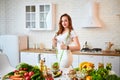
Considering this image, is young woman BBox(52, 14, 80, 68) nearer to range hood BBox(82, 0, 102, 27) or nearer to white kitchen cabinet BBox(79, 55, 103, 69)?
white kitchen cabinet BBox(79, 55, 103, 69)

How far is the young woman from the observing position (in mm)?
2488

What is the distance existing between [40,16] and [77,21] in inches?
Answer: 38.9

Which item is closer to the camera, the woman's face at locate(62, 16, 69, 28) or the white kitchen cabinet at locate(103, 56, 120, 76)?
the woman's face at locate(62, 16, 69, 28)

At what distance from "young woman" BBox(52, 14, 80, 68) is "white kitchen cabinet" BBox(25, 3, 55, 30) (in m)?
2.18

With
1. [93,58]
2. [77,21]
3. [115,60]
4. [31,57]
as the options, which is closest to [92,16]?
[77,21]

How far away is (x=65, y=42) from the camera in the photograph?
2.84 meters

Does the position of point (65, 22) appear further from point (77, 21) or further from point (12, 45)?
point (12, 45)

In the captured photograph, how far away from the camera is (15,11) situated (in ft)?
19.1

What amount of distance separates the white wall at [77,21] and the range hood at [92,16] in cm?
12

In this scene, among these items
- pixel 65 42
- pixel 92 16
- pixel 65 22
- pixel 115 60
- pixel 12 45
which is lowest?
pixel 115 60

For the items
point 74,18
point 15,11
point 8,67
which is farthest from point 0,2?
point 8,67

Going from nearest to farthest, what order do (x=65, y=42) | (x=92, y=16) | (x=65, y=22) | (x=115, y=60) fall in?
(x=65, y=42)
(x=65, y=22)
(x=115, y=60)
(x=92, y=16)

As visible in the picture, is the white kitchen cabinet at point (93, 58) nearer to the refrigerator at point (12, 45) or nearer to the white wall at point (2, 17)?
the refrigerator at point (12, 45)

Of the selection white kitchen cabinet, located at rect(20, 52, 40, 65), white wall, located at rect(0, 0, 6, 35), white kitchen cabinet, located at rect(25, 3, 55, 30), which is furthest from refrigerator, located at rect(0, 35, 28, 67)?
white wall, located at rect(0, 0, 6, 35)
